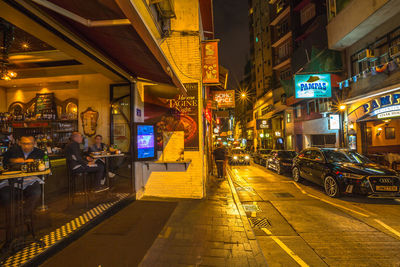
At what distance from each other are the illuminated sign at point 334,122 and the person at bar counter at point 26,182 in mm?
17085

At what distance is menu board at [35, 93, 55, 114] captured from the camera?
25.2ft

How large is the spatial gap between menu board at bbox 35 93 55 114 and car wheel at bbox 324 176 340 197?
448 inches

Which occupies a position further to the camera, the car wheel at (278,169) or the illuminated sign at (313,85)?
the illuminated sign at (313,85)

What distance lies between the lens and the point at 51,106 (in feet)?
25.2

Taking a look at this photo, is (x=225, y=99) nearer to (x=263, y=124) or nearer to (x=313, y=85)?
(x=313, y=85)

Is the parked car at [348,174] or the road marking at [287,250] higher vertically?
the parked car at [348,174]

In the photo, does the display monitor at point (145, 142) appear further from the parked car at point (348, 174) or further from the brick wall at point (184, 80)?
the parked car at point (348, 174)

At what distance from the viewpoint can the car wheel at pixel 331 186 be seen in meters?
7.33

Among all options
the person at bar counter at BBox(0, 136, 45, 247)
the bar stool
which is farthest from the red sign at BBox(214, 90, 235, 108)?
the person at bar counter at BBox(0, 136, 45, 247)

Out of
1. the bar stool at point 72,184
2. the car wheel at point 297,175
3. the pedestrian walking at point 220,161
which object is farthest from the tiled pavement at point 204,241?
the car wheel at point 297,175

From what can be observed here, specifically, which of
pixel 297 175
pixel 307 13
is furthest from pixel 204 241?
pixel 307 13

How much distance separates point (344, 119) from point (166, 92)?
14080 mm

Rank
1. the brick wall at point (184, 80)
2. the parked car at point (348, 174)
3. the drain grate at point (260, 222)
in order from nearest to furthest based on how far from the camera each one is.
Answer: the drain grate at point (260, 222), the parked car at point (348, 174), the brick wall at point (184, 80)

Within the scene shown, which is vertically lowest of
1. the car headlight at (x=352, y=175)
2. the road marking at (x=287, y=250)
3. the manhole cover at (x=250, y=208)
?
the manhole cover at (x=250, y=208)
